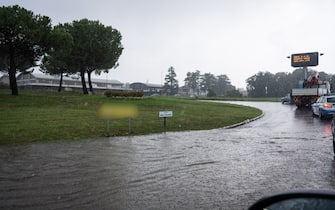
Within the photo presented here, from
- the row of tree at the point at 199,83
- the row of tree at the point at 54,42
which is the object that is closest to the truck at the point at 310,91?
the row of tree at the point at 54,42

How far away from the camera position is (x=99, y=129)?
1650 centimetres

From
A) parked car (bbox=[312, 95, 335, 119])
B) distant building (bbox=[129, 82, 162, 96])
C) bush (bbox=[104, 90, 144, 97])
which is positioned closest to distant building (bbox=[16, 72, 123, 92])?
distant building (bbox=[129, 82, 162, 96])

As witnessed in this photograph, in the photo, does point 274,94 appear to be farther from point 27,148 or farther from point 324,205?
point 324,205

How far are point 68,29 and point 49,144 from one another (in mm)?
42085

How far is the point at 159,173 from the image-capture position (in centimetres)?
777

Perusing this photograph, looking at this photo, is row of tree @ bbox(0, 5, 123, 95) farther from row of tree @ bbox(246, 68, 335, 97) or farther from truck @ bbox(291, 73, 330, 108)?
row of tree @ bbox(246, 68, 335, 97)

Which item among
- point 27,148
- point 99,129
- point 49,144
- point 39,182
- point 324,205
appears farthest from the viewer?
point 99,129

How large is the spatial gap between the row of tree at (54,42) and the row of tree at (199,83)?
94.5 m

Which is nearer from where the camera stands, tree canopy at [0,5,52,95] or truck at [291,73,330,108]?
truck at [291,73,330,108]

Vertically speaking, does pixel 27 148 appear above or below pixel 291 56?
below

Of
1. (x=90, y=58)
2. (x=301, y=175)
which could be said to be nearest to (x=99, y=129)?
(x=301, y=175)

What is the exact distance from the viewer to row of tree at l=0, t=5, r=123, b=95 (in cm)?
3738

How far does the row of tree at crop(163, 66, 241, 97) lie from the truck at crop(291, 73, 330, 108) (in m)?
107

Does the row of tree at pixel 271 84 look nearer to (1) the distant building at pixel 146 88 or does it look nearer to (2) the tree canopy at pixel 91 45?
(1) the distant building at pixel 146 88
